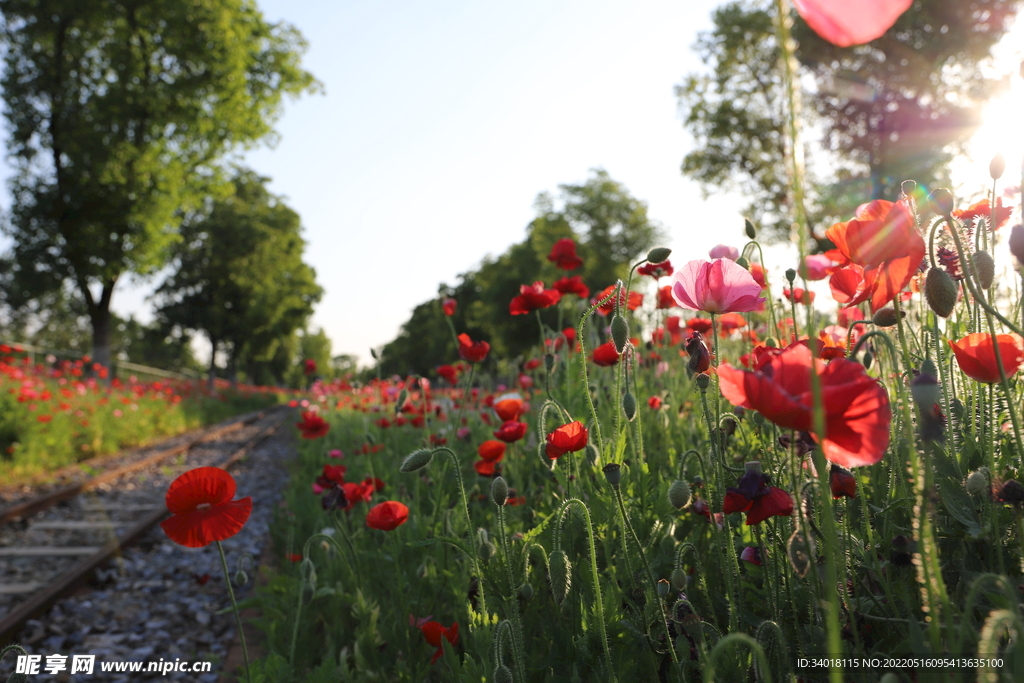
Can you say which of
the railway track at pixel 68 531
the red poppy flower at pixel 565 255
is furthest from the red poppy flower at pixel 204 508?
the railway track at pixel 68 531

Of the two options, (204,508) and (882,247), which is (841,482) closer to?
(882,247)

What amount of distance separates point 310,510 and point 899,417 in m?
3.85

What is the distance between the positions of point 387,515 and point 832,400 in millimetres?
1723

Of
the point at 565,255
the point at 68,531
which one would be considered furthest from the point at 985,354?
the point at 68,531

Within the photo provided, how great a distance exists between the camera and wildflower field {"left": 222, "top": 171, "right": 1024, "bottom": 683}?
756 millimetres

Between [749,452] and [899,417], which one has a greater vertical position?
[899,417]

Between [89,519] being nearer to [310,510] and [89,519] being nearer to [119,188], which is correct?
[310,510]

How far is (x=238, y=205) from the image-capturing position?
28703 mm

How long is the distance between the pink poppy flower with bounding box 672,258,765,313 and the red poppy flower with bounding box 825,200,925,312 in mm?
199

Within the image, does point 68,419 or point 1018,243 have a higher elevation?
point 1018,243

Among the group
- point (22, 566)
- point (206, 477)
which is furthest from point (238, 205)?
point (206, 477)

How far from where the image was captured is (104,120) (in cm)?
1496

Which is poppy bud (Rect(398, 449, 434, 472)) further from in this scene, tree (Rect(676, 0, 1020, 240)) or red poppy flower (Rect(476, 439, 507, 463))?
tree (Rect(676, 0, 1020, 240))

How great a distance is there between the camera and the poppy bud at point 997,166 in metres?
1.21
